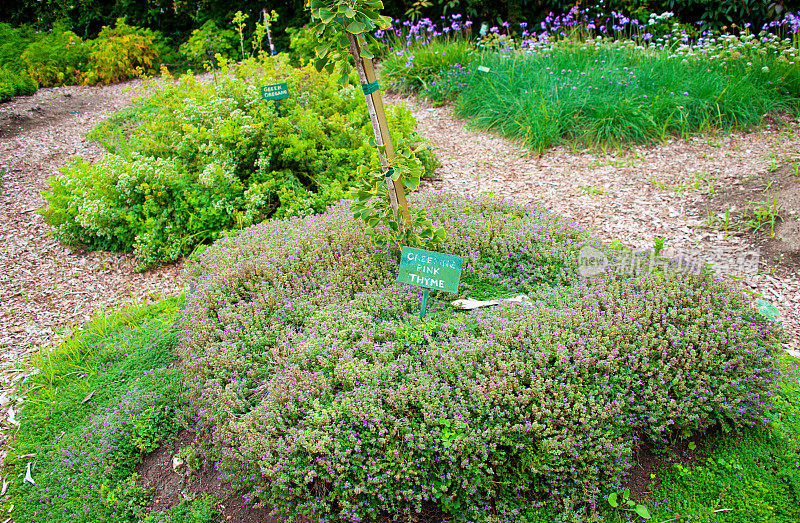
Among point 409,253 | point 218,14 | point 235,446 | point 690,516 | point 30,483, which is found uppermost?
point 218,14

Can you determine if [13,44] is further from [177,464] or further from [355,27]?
[177,464]

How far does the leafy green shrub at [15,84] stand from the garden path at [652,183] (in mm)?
6997

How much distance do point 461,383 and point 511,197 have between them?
2749mm

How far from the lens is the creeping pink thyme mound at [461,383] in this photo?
2.16 meters

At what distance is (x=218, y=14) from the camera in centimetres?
962

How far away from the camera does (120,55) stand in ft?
29.9

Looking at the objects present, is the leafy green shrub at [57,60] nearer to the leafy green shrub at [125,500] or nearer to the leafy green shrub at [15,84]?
the leafy green shrub at [15,84]

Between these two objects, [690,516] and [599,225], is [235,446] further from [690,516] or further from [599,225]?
[599,225]

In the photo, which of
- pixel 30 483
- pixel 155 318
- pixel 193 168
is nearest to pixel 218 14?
pixel 193 168

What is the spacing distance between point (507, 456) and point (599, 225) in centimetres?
262

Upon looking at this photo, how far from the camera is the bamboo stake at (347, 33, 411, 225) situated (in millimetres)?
2713

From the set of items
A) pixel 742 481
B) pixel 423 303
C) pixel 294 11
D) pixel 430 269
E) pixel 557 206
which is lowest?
pixel 742 481

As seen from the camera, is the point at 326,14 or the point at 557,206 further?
the point at 557,206

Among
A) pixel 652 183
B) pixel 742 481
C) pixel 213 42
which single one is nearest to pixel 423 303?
pixel 742 481
